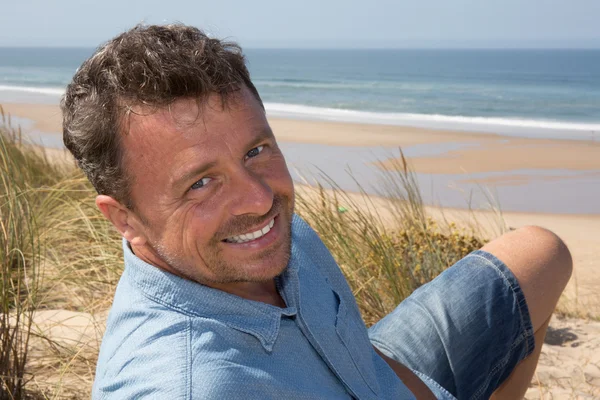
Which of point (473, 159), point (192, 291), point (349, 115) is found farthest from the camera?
point (349, 115)

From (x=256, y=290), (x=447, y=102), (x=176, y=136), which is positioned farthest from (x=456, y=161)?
(x=447, y=102)

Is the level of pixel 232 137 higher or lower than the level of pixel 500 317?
higher

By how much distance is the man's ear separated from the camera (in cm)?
152

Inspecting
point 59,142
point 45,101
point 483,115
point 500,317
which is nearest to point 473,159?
point 59,142

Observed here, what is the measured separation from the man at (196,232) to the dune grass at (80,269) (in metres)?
1.10

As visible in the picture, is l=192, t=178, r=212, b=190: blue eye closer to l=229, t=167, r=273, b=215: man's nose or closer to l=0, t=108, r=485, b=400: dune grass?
l=229, t=167, r=273, b=215: man's nose

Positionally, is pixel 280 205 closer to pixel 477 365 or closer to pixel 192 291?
pixel 192 291

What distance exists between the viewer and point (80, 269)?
3.51 meters

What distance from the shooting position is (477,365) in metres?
2.01

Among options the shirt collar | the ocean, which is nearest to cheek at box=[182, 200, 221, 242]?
the shirt collar

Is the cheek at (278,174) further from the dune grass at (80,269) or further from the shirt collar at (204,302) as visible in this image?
the dune grass at (80,269)

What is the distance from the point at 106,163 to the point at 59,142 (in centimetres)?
1194

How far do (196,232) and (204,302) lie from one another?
0.51 ft

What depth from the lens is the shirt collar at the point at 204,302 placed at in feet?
4.60
